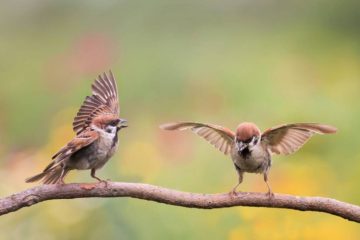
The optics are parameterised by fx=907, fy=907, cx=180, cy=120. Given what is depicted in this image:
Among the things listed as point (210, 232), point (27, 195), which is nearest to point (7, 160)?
point (210, 232)

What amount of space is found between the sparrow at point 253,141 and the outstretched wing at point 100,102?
319 mm

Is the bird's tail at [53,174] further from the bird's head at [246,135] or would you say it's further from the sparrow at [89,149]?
the bird's head at [246,135]

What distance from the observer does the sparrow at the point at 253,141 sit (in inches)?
108

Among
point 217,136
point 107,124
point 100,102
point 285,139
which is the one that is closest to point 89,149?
point 107,124

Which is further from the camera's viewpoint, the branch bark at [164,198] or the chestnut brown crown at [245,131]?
the chestnut brown crown at [245,131]

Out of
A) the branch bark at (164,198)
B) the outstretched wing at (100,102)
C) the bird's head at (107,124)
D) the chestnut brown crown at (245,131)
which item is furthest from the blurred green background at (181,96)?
the branch bark at (164,198)

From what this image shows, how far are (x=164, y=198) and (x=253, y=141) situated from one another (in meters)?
0.51

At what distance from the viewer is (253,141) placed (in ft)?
9.08

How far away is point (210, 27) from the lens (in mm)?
8398

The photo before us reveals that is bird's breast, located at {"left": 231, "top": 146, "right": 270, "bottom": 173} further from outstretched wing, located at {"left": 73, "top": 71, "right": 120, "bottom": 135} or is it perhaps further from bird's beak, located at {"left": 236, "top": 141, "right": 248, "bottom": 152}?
outstretched wing, located at {"left": 73, "top": 71, "right": 120, "bottom": 135}

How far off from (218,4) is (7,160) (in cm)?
421

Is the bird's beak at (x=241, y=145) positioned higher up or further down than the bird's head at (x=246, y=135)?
further down

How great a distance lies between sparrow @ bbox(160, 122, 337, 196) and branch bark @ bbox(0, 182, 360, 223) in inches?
12.6

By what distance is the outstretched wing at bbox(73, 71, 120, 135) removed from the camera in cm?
294
